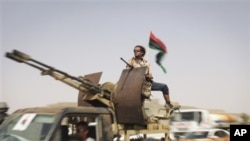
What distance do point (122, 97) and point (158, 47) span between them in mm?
1608

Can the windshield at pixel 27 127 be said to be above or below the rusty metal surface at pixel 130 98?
below

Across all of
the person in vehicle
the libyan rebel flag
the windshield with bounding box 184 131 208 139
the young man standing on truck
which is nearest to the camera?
the person in vehicle

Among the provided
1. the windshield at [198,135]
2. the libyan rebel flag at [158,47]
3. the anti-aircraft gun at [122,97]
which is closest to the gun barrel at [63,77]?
the anti-aircraft gun at [122,97]

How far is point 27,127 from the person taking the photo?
3.61m

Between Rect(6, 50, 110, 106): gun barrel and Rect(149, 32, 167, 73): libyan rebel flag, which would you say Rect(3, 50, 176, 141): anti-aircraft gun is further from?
Rect(149, 32, 167, 73): libyan rebel flag

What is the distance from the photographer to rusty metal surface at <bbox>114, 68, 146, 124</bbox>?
14.0 ft

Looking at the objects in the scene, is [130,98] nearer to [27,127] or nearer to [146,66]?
[146,66]

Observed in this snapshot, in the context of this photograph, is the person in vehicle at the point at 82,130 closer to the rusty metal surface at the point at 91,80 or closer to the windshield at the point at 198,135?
the rusty metal surface at the point at 91,80

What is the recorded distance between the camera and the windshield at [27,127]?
137 inches

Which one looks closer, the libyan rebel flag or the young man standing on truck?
the young man standing on truck

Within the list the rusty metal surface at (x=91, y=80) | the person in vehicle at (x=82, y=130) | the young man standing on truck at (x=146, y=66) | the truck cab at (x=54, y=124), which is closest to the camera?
the truck cab at (x=54, y=124)

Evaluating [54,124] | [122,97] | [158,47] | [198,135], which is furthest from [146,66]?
[198,135]

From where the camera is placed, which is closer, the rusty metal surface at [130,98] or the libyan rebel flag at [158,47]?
the rusty metal surface at [130,98]

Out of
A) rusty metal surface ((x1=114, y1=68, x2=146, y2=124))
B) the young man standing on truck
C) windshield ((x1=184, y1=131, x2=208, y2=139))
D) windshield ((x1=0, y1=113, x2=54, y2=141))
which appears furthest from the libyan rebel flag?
windshield ((x1=184, y1=131, x2=208, y2=139))
